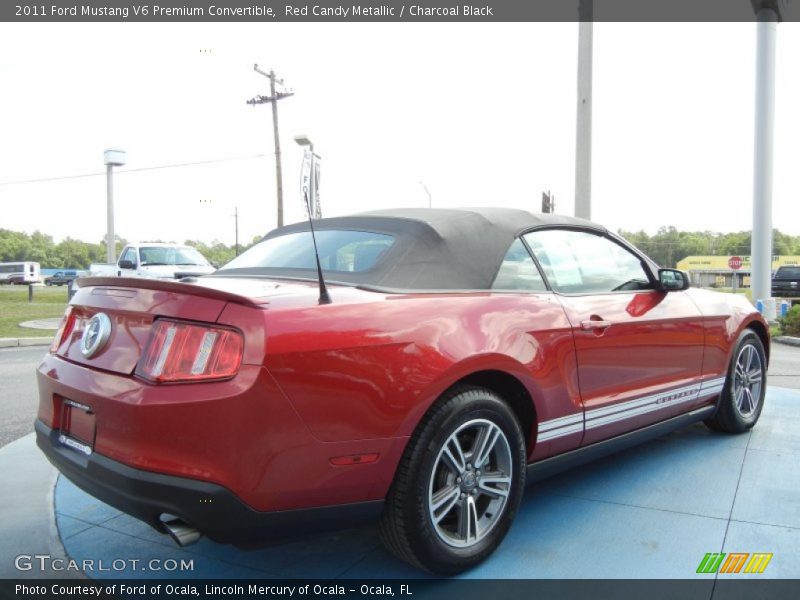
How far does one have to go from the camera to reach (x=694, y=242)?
79375 millimetres

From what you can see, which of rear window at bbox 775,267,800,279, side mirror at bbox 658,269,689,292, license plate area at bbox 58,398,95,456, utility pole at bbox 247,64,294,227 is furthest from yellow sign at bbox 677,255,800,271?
license plate area at bbox 58,398,95,456

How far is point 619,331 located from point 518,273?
0.68m

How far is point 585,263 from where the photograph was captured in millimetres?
3572

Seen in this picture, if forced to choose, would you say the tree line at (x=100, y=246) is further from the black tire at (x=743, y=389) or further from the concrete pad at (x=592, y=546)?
the concrete pad at (x=592, y=546)

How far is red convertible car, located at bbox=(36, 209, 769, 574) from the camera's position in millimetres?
2084

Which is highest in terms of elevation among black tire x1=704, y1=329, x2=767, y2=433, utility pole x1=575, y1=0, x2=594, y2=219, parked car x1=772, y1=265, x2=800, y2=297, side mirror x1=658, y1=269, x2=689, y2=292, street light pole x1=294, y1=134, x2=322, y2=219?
utility pole x1=575, y1=0, x2=594, y2=219

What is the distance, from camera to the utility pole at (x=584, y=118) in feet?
29.0

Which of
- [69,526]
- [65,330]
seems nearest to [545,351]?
[65,330]

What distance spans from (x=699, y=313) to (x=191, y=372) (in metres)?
3.19

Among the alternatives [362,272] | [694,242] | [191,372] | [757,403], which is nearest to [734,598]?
[362,272]

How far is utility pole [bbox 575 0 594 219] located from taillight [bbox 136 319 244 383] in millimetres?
7651

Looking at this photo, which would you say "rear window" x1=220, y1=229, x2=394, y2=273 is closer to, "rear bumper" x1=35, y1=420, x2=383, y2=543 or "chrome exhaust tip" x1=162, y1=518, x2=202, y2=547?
"rear bumper" x1=35, y1=420, x2=383, y2=543

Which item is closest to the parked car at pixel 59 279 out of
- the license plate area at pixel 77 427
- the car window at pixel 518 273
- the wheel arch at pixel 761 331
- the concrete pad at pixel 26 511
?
the concrete pad at pixel 26 511

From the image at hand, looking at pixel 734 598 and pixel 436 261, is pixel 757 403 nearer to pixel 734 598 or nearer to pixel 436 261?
pixel 734 598
